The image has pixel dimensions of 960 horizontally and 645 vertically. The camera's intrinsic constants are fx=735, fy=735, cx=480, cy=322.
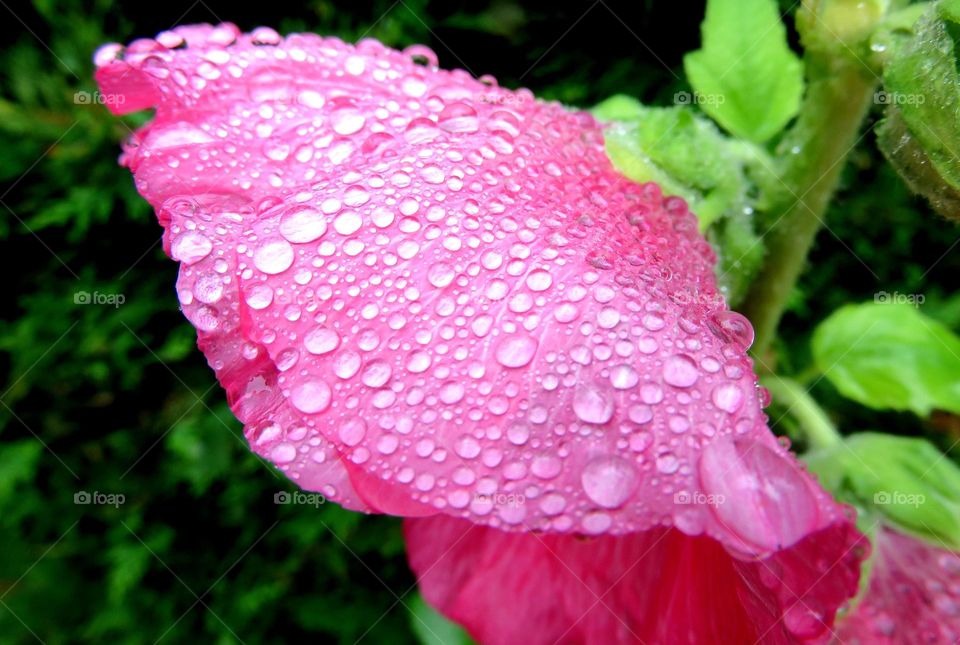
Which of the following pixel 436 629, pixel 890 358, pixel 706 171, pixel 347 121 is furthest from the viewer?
pixel 436 629

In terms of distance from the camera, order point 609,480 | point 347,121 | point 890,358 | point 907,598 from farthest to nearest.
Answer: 1. point 890,358
2. point 907,598
3. point 347,121
4. point 609,480

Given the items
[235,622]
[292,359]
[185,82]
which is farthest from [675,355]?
[235,622]

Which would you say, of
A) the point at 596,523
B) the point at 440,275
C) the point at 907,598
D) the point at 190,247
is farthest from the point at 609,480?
the point at 907,598

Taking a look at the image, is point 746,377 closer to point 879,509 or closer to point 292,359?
point 292,359

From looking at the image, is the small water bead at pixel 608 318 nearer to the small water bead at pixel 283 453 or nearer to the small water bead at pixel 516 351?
the small water bead at pixel 516 351

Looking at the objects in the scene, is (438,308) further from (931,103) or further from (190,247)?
(931,103)

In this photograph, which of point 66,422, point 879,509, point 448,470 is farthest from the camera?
point 66,422

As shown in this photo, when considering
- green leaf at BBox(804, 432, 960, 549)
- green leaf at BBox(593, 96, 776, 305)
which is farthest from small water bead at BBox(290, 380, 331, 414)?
green leaf at BBox(804, 432, 960, 549)
